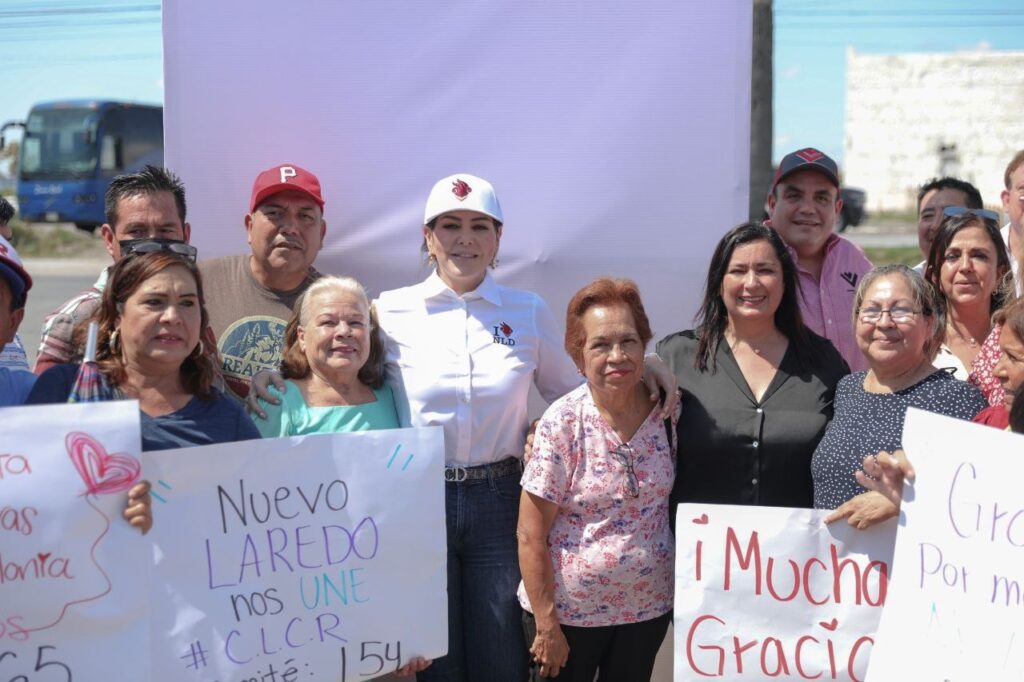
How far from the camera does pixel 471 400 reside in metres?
3.56

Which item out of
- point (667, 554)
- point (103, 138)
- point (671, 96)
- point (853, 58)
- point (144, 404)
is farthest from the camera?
point (853, 58)

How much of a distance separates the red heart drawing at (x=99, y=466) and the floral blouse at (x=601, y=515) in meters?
1.21

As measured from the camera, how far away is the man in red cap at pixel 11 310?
9.70 feet

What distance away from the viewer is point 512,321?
3.71 meters

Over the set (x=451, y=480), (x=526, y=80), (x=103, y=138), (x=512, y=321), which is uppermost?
(x=103, y=138)

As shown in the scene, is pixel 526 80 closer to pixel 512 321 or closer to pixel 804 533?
pixel 512 321

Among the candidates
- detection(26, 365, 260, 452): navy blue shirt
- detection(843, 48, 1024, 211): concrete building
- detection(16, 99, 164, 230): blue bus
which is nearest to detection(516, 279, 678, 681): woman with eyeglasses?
detection(26, 365, 260, 452): navy blue shirt

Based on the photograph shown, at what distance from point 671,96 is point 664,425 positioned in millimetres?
1820

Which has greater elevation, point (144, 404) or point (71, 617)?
point (144, 404)

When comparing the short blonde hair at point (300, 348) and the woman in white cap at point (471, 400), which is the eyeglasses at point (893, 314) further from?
the short blonde hair at point (300, 348)

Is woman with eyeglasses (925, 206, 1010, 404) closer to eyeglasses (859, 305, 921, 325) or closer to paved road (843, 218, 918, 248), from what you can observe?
eyeglasses (859, 305, 921, 325)

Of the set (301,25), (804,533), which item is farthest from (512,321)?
(301,25)

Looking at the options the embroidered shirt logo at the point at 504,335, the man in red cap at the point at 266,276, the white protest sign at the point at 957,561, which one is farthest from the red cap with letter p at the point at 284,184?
the white protest sign at the point at 957,561

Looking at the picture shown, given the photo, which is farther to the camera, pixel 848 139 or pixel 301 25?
pixel 848 139
